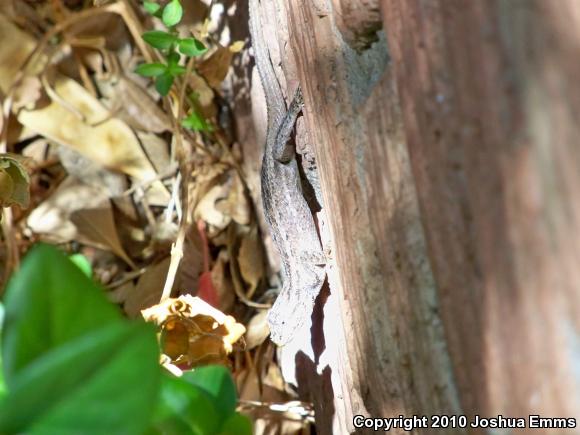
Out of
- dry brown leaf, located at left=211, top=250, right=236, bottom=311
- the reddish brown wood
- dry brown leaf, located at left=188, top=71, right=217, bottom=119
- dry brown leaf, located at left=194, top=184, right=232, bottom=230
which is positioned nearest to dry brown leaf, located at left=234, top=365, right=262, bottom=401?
dry brown leaf, located at left=211, top=250, right=236, bottom=311

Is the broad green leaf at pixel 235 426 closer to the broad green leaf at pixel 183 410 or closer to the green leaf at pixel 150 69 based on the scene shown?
the broad green leaf at pixel 183 410

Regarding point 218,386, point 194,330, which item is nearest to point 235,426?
point 218,386

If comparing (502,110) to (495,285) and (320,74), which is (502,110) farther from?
(320,74)

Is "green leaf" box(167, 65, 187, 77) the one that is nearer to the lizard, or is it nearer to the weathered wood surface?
the lizard

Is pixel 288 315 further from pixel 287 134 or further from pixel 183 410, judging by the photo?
pixel 183 410

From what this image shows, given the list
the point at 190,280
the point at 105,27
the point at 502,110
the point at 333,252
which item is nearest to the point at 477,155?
the point at 502,110

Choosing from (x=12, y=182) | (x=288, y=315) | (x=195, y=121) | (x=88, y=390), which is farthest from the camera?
(x=195, y=121)

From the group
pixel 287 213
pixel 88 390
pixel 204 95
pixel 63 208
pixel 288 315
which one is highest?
pixel 88 390
